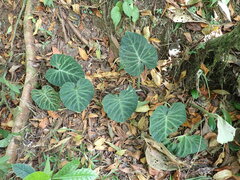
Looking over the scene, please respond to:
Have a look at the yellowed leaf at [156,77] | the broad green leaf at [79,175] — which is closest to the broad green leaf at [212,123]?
the yellowed leaf at [156,77]

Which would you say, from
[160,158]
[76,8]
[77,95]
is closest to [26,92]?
[77,95]

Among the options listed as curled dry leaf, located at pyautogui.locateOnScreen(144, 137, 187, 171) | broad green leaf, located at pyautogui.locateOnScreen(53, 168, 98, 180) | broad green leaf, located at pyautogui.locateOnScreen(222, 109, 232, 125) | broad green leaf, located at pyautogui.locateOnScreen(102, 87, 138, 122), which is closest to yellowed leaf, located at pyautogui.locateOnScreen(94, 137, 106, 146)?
A: broad green leaf, located at pyautogui.locateOnScreen(102, 87, 138, 122)

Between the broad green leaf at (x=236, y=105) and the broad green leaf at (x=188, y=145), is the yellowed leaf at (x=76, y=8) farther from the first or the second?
the broad green leaf at (x=236, y=105)

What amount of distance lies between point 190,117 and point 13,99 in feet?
4.23

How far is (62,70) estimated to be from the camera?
1973 mm

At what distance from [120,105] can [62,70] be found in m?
0.48

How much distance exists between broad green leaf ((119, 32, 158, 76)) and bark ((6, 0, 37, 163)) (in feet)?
2.31

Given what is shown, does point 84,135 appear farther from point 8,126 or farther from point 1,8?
point 1,8

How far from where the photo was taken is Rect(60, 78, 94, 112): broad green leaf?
1880mm

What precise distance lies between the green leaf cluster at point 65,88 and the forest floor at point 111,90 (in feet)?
0.36

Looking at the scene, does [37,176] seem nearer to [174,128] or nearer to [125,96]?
[125,96]

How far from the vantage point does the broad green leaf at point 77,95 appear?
6.17ft

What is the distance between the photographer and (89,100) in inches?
75.0

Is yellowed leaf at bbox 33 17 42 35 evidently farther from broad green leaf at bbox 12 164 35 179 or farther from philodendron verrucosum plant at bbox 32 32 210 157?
broad green leaf at bbox 12 164 35 179
